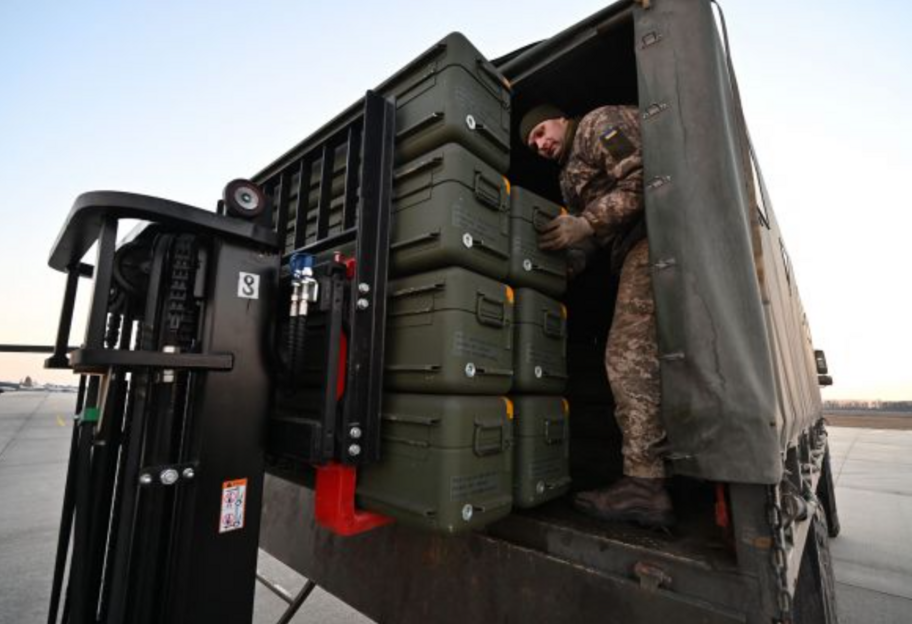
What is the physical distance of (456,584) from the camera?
161cm

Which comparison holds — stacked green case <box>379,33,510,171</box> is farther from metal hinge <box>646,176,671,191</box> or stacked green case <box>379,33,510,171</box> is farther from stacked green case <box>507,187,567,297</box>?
metal hinge <box>646,176,671,191</box>

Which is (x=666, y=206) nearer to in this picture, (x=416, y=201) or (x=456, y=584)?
(x=416, y=201)

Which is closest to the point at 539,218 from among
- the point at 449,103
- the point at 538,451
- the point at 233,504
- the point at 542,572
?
the point at 449,103

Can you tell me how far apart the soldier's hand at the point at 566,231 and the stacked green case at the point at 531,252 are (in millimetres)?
54

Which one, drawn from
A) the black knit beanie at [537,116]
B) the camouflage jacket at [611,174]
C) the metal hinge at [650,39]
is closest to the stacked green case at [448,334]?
the camouflage jacket at [611,174]

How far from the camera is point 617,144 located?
6.52 ft

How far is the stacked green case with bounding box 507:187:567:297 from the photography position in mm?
1926

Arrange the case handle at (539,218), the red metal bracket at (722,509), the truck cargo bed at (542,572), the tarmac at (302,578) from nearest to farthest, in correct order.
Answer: the truck cargo bed at (542,572) → the red metal bracket at (722,509) → the case handle at (539,218) → the tarmac at (302,578)

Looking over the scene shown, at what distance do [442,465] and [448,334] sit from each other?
0.43 metres

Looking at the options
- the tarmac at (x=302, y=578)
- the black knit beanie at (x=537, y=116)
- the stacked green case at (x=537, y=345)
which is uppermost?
the black knit beanie at (x=537, y=116)

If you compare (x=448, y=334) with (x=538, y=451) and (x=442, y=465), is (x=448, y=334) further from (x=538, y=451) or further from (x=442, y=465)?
(x=538, y=451)

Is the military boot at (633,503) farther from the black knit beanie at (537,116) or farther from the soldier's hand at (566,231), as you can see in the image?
the black knit beanie at (537,116)

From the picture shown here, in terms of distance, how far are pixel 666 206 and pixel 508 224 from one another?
625 millimetres

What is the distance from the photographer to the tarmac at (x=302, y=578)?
303 centimetres
